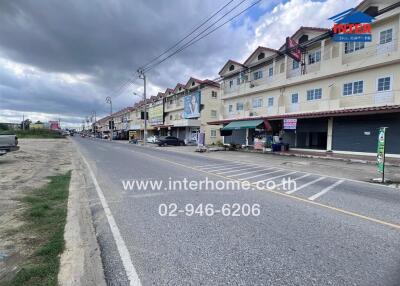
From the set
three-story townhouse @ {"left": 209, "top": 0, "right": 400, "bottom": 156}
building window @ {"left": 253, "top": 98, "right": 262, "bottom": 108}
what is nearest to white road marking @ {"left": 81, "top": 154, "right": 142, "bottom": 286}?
three-story townhouse @ {"left": 209, "top": 0, "right": 400, "bottom": 156}

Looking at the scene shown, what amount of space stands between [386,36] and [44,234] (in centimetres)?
2391

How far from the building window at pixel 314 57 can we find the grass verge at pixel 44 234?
2419 cm

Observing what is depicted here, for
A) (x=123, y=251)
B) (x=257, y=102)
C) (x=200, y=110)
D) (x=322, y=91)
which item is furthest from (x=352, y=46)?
(x=200, y=110)

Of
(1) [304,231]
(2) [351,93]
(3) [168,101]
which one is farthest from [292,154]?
(3) [168,101]

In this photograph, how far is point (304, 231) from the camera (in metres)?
4.38

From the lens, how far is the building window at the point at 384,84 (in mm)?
17133

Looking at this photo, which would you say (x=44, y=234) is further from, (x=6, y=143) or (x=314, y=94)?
(x=314, y=94)

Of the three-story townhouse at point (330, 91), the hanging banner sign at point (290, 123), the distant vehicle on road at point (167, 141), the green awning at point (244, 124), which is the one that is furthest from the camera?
the distant vehicle on road at point (167, 141)

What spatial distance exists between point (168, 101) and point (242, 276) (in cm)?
5345

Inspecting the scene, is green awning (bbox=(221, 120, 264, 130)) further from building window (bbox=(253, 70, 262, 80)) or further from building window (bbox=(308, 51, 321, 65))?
building window (bbox=(308, 51, 321, 65))

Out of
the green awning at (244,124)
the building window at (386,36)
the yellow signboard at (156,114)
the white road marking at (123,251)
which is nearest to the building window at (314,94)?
the green awning at (244,124)

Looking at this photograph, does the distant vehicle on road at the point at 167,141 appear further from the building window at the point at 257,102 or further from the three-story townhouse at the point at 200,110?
the building window at the point at 257,102

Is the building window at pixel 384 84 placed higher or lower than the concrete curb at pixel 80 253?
higher

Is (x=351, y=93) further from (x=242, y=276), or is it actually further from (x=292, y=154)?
(x=242, y=276)
